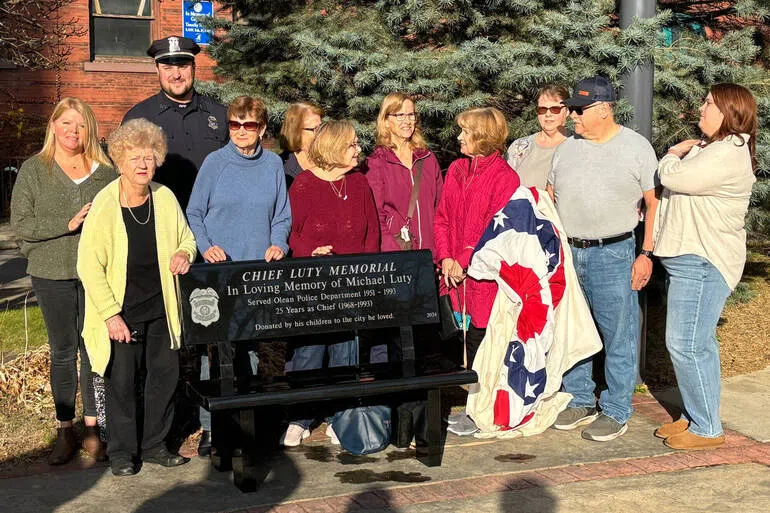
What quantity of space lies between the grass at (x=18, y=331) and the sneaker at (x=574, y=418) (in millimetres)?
3985

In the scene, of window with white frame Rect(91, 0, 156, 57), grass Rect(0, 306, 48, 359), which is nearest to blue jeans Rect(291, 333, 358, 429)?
grass Rect(0, 306, 48, 359)

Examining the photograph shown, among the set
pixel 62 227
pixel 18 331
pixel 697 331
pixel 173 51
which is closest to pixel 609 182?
pixel 697 331

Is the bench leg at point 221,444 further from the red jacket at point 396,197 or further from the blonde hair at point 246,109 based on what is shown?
the blonde hair at point 246,109

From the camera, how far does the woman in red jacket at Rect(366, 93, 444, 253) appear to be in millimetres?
6141

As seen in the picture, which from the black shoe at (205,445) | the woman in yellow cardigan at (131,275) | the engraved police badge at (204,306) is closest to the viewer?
the engraved police badge at (204,306)

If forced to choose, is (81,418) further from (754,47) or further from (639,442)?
(754,47)

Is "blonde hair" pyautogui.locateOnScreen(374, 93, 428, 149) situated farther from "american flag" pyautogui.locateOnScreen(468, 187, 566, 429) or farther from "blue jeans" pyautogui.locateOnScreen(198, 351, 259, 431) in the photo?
"blue jeans" pyautogui.locateOnScreen(198, 351, 259, 431)

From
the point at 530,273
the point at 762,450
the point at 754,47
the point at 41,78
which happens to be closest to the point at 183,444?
the point at 530,273

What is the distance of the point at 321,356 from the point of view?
19.5ft

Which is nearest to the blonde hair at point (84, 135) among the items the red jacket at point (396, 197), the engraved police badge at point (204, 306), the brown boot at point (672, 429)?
the engraved police badge at point (204, 306)

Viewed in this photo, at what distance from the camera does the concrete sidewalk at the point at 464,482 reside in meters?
4.88

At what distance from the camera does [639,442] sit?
19.3 feet

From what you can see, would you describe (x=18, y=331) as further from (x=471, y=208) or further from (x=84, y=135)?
(x=471, y=208)

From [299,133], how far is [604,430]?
258 cm
